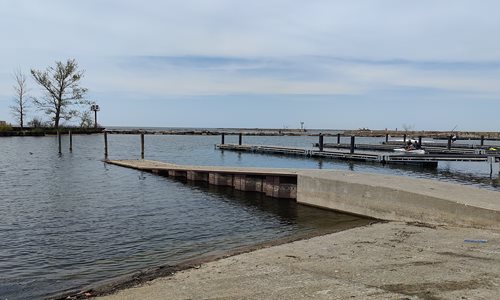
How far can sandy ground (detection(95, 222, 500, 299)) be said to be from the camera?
588 cm

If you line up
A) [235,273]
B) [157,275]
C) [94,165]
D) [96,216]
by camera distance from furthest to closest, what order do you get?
[94,165], [96,216], [157,275], [235,273]

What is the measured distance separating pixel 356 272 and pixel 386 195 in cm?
680

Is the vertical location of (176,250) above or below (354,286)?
below

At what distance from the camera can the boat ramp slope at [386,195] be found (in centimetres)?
Result: 1069

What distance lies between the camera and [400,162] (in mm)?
35438

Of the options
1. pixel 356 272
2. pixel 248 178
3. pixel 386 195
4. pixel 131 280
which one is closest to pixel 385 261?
pixel 356 272

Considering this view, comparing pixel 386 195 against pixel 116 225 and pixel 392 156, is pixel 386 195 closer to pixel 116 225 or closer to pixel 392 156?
pixel 116 225

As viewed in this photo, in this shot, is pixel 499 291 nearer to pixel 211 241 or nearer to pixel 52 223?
pixel 211 241

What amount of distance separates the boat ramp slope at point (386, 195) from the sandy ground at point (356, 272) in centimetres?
116

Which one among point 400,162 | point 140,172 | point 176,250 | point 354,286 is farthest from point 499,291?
point 400,162

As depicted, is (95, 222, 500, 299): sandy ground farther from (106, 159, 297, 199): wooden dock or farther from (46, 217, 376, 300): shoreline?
(106, 159, 297, 199): wooden dock

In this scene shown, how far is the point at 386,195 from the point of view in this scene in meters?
13.2

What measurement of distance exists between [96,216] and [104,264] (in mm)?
5830

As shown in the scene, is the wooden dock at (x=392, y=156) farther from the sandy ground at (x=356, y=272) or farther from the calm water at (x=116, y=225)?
the sandy ground at (x=356, y=272)
